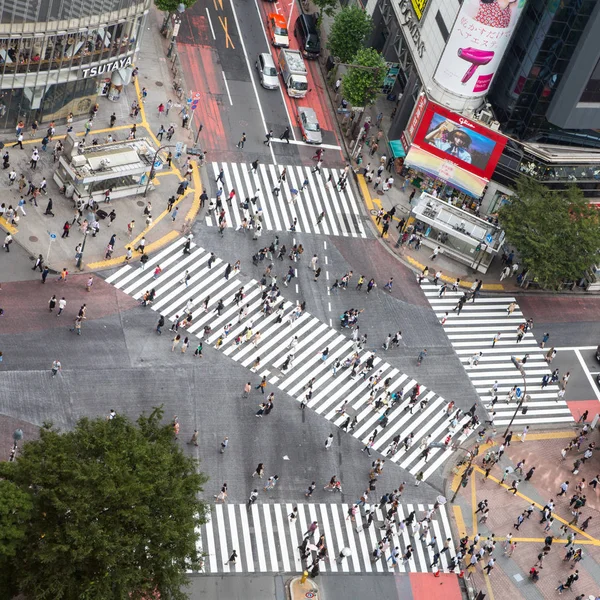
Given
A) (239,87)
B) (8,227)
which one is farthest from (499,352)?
(8,227)

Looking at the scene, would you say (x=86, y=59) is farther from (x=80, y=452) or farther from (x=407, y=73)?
(x=80, y=452)

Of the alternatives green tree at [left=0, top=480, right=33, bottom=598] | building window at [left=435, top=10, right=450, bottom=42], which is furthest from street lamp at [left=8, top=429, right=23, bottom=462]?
building window at [left=435, top=10, right=450, bottom=42]

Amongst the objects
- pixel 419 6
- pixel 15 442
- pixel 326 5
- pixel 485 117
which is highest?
pixel 419 6

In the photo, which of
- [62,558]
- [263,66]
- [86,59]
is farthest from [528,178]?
[62,558]

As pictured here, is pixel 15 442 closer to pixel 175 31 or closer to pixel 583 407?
pixel 583 407

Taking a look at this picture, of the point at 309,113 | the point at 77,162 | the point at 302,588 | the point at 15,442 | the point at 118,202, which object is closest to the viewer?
the point at 302,588

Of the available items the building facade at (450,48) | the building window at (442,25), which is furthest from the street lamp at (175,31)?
the building window at (442,25)

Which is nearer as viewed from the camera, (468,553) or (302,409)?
(468,553)

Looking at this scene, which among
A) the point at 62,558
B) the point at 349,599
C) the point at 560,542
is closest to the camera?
the point at 62,558
